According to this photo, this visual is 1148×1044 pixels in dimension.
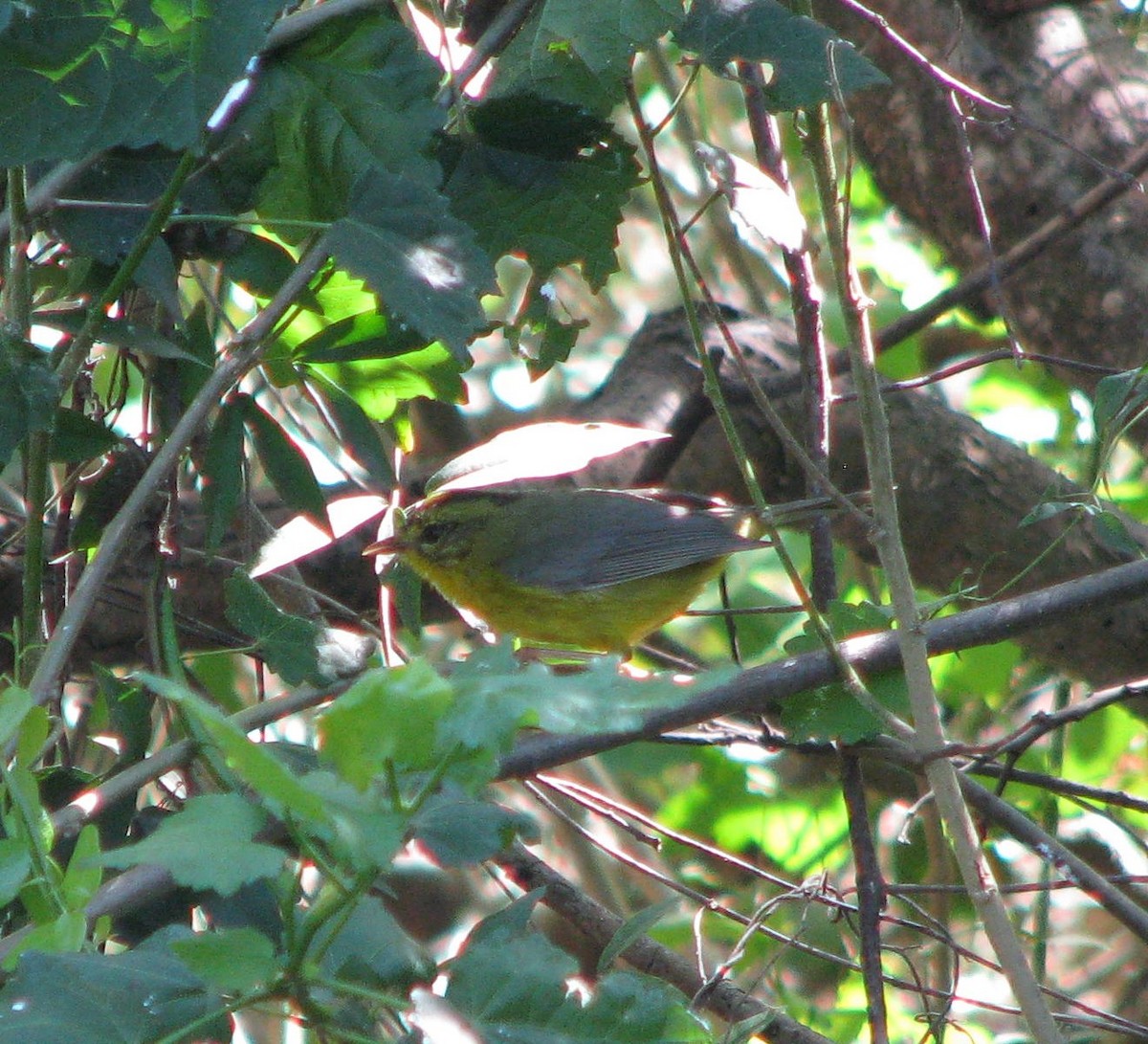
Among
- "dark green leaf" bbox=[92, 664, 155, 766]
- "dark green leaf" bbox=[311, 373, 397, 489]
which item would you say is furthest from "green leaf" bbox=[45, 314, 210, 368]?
"dark green leaf" bbox=[92, 664, 155, 766]

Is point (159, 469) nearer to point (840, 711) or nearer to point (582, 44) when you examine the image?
point (582, 44)

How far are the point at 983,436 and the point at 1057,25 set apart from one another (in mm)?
1765

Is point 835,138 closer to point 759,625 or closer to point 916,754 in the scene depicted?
point 759,625

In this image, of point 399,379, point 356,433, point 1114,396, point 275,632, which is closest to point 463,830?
point 275,632

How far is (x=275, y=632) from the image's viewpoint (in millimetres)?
2266

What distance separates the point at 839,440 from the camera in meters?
4.17

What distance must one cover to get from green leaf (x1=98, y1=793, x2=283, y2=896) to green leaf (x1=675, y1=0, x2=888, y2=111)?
1.66 metres

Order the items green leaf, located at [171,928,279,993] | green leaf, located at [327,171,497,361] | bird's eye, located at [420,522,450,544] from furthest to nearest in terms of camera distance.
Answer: bird's eye, located at [420,522,450,544], green leaf, located at [327,171,497,361], green leaf, located at [171,928,279,993]

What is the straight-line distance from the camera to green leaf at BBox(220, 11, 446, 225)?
7.57 ft

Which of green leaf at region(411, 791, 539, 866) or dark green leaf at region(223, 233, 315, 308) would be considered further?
dark green leaf at region(223, 233, 315, 308)

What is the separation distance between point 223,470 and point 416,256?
2.05 ft

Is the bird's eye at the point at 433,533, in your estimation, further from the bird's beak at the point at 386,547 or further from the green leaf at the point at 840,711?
the green leaf at the point at 840,711

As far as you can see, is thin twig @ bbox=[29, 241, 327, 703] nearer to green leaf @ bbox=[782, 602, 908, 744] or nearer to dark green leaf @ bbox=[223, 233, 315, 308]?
dark green leaf @ bbox=[223, 233, 315, 308]

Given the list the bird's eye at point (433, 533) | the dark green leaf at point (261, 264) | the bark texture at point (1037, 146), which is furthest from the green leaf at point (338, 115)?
the bark texture at point (1037, 146)
